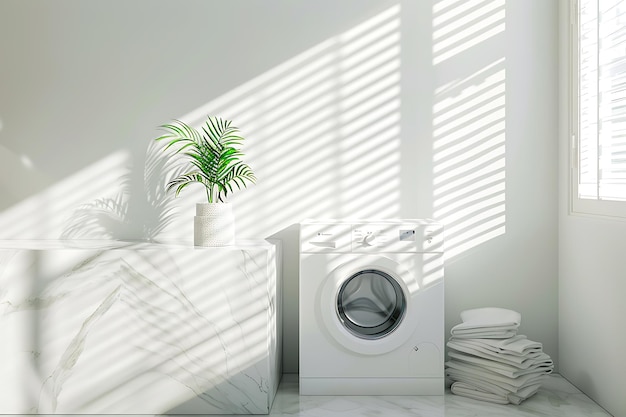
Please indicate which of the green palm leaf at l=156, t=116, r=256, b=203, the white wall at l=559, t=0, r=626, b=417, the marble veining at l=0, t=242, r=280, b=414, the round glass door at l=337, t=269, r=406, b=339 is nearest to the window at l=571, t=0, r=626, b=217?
the white wall at l=559, t=0, r=626, b=417

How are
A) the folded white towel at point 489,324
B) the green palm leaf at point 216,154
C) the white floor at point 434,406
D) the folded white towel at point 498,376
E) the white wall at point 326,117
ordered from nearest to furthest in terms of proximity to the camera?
1. the white floor at point 434,406
2. the folded white towel at point 498,376
3. the folded white towel at point 489,324
4. the green palm leaf at point 216,154
5. the white wall at point 326,117

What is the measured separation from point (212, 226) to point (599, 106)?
5.71 ft

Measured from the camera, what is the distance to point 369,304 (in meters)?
2.95

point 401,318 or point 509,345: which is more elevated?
point 401,318

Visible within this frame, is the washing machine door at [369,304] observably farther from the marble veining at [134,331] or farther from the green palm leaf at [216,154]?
the green palm leaf at [216,154]

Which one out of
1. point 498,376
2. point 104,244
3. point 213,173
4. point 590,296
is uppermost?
point 213,173

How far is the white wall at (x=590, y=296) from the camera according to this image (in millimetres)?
2533

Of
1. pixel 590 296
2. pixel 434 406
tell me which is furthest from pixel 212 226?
pixel 590 296

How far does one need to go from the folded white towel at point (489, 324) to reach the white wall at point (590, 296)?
306mm

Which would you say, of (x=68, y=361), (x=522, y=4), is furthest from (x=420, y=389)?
(x=522, y=4)

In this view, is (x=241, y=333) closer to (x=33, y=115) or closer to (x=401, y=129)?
(x=401, y=129)

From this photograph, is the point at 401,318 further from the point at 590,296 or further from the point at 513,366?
the point at 590,296

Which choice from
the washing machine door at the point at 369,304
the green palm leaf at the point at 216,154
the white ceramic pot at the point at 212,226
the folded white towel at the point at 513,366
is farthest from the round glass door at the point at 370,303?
the green palm leaf at the point at 216,154

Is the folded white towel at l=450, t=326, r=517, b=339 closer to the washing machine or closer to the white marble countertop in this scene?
the washing machine
